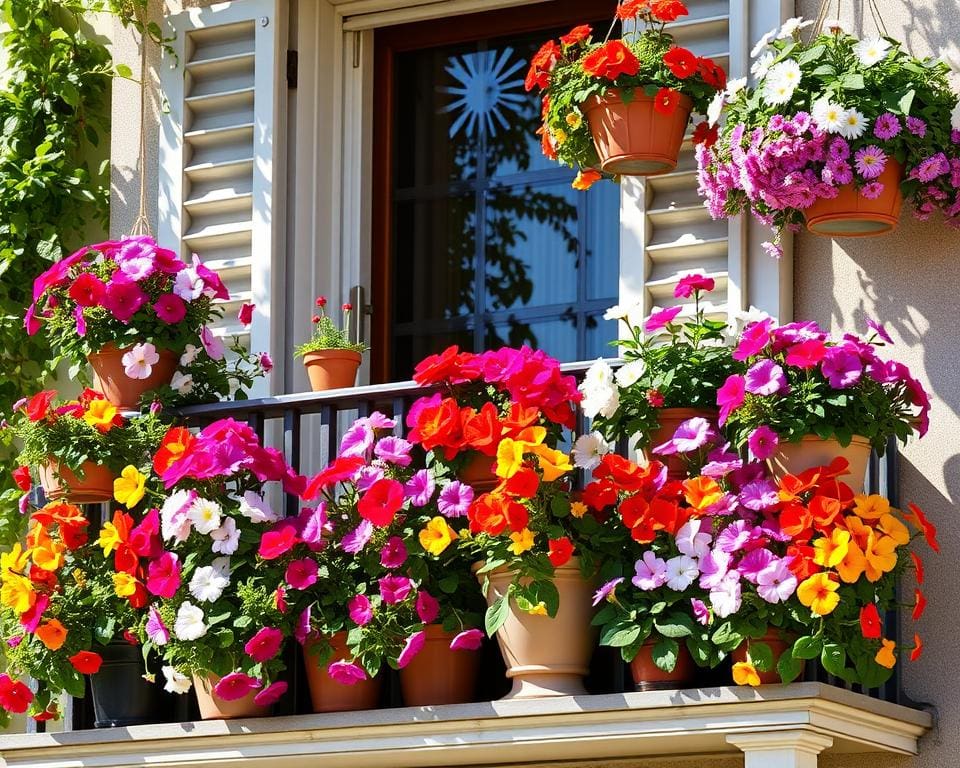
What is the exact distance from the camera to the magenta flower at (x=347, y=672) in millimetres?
5387

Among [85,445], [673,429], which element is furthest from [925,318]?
[85,445]

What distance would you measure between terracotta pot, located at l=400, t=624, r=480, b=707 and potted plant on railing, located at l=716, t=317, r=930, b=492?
3.10 ft

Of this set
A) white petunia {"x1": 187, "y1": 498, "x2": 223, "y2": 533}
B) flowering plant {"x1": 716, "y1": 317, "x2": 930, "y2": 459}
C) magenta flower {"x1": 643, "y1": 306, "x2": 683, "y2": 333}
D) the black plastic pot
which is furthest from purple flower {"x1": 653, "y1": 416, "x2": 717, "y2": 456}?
the black plastic pot

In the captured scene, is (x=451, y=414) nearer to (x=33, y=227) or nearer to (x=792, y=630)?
(x=792, y=630)

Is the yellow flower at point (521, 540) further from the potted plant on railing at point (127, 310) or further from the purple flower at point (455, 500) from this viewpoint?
the potted plant on railing at point (127, 310)

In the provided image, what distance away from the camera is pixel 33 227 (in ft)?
23.2

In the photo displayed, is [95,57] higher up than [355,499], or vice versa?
[95,57]

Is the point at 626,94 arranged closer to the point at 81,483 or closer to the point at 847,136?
the point at 847,136

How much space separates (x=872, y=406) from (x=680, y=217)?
112cm

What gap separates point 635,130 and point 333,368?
1.14m

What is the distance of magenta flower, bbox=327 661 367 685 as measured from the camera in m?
5.39

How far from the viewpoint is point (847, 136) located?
5.39 meters

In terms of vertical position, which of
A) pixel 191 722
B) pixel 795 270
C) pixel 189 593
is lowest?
pixel 191 722

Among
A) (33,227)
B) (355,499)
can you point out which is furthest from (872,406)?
(33,227)
